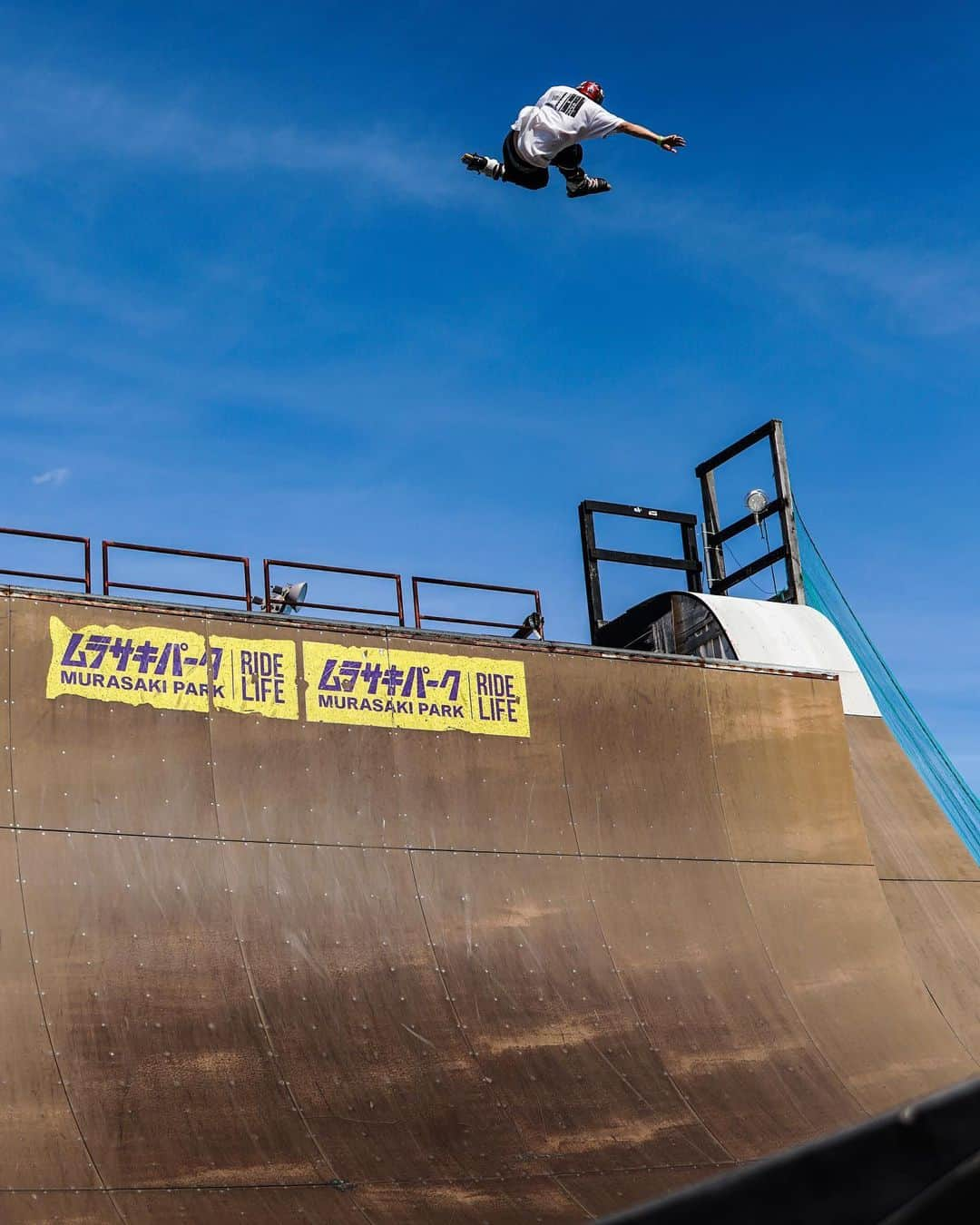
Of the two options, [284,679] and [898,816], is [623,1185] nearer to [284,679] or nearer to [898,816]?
[284,679]

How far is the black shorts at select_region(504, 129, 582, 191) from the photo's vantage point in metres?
9.02

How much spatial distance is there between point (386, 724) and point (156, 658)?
2.12 metres

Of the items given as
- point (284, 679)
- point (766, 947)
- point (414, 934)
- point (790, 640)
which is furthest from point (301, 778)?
point (790, 640)

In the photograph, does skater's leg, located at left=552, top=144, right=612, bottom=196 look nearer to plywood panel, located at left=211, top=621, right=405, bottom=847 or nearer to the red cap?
the red cap

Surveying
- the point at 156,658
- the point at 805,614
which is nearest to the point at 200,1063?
the point at 156,658

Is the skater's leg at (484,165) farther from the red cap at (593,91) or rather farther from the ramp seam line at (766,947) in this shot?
the ramp seam line at (766,947)

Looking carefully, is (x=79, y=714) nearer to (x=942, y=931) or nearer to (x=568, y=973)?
(x=568, y=973)

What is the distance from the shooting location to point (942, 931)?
47.4ft

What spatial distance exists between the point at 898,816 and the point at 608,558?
5.10 m

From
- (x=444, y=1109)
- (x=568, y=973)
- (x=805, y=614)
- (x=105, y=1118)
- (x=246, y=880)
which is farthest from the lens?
(x=805, y=614)

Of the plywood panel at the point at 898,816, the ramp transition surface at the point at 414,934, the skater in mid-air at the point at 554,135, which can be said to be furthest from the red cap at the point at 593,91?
the plywood panel at the point at 898,816

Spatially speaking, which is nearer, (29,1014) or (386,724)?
(29,1014)

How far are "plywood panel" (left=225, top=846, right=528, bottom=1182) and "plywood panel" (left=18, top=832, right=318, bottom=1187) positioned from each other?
0.24 metres

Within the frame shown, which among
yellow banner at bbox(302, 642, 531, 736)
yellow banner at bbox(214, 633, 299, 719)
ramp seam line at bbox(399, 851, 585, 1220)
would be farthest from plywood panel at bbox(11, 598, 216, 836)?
ramp seam line at bbox(399, 851, 585, 1220)
